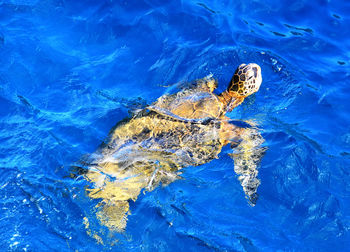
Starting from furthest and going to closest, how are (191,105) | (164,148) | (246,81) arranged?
(246,81)
(191,105)
(164,148)

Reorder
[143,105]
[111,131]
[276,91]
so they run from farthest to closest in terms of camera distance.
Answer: [276,91] → [143,105] → [111,131]

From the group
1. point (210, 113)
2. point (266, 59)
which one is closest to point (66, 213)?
point (210, 113)

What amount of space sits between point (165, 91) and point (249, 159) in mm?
1832

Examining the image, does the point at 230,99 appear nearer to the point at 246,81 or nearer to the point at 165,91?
the point at 246,81

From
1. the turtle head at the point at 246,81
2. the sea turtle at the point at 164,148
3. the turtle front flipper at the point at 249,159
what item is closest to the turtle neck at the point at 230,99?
the turtle head at the point at 246,81

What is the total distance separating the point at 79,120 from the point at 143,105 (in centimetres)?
Answer: 99

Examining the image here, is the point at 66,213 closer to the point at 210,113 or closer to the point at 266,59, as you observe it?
the point at 210,113

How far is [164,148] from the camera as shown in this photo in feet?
15.1

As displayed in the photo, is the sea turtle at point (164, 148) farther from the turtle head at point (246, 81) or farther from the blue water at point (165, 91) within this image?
the blue water at point (165, 91)

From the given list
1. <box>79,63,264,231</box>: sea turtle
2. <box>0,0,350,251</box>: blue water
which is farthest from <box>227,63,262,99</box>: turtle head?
<box>0,0,350,251</box>: blue water

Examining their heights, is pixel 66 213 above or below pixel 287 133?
above

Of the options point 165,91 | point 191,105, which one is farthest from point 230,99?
point 165,91

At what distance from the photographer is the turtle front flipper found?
4.36 meters

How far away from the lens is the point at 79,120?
5.17 metres
